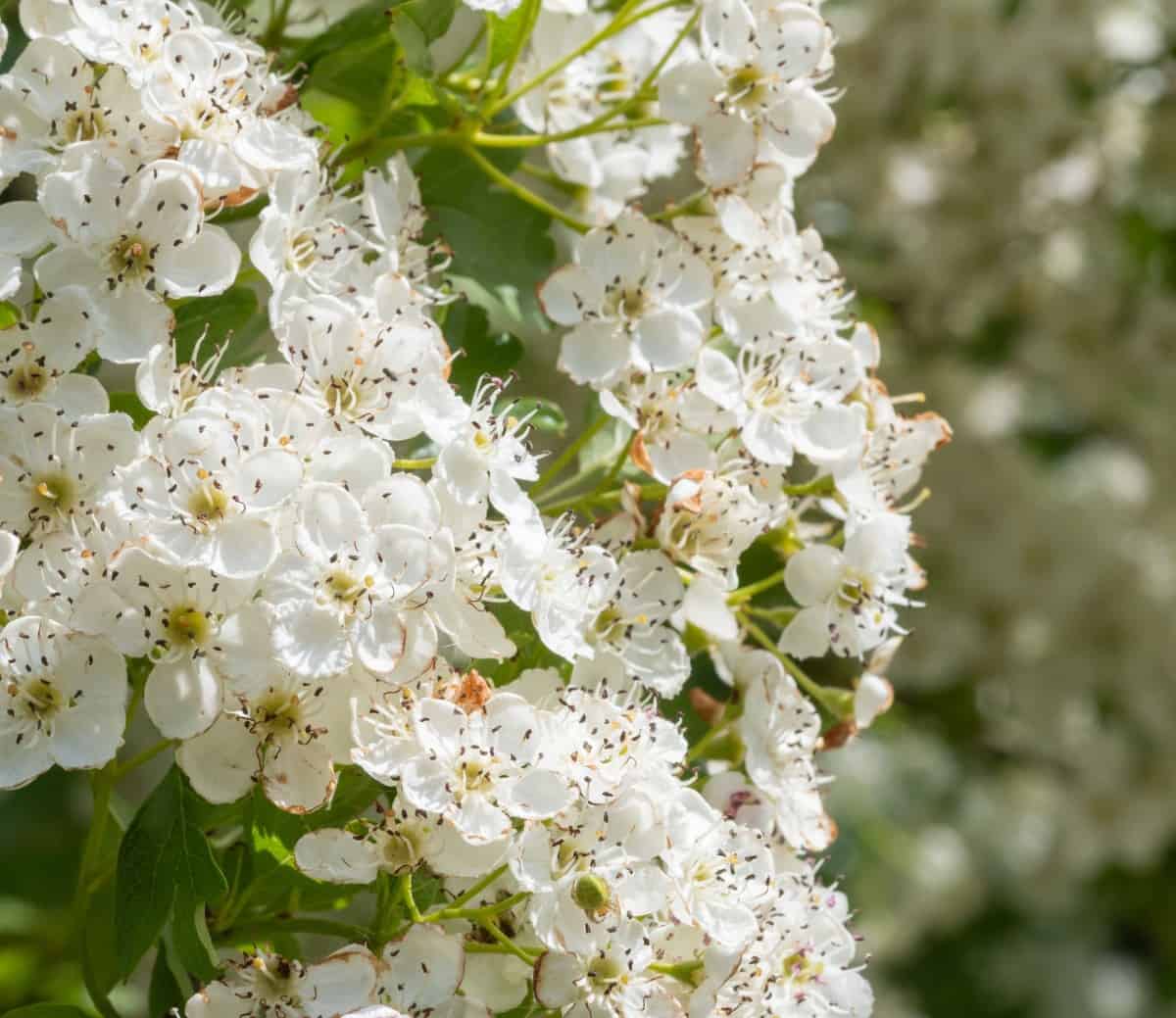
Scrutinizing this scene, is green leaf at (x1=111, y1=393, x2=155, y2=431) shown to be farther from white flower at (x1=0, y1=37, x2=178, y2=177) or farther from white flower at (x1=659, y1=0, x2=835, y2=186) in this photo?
white flower at (x1=659, y1=0, x2=835, y2=186)

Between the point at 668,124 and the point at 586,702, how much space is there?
0.41 metres

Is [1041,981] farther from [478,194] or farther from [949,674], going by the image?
[478,194]

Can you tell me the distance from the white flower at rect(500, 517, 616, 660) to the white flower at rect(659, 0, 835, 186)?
25 centimetres

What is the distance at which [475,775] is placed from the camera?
2.62ft

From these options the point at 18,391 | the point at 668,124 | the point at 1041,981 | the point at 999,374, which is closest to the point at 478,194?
the point at 668,124

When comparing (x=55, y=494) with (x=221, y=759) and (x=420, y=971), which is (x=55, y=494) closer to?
(x=221, y=759)

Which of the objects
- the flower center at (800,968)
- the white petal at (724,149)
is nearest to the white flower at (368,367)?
the white petal at (724,149)

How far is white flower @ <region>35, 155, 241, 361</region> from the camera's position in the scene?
82 cm

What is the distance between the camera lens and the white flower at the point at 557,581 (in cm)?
84

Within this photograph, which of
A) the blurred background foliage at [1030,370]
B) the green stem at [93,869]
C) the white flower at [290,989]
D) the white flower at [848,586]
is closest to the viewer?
the white flower at [290,989]

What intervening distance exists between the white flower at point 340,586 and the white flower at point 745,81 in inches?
13.1

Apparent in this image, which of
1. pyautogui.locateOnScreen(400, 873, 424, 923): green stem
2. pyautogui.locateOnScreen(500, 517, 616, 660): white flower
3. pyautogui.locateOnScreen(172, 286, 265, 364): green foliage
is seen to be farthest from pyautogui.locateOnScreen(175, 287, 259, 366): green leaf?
pyautogui.locateOnScreen(400, 873, 424, 923): green stem

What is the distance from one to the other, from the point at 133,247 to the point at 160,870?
305mm

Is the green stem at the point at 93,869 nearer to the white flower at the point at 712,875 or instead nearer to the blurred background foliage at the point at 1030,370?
the white flower at the point at 712,875
